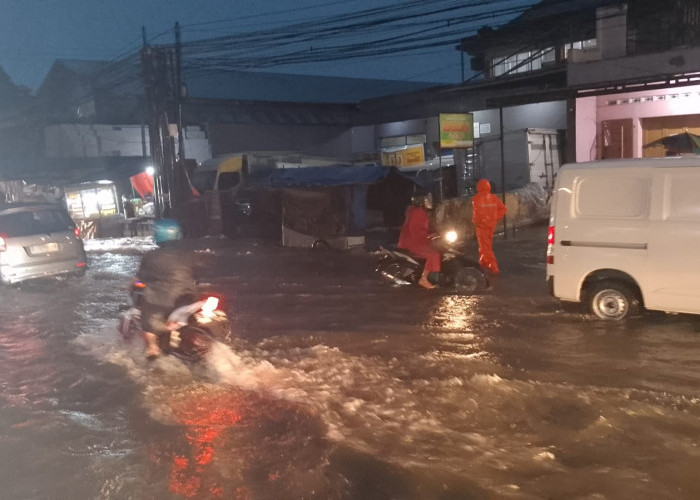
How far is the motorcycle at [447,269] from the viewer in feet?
34.1

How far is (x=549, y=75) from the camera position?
24469mm

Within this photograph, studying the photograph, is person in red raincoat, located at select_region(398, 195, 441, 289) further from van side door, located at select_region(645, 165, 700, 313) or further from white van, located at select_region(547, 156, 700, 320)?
van side door, located at select_region(645, 165, 700, 313)

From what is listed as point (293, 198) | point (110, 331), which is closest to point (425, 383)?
point (110, 331)

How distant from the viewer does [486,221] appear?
11.8 metres

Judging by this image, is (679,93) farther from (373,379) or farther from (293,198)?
(373,379)

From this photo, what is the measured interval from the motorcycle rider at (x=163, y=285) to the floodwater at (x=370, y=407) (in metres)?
0.49

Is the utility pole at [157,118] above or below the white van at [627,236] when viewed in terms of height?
above

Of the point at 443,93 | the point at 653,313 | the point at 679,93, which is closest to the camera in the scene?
the point at 653,313

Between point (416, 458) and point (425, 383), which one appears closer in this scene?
point (416, 458)

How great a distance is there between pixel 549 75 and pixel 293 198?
13101 mm

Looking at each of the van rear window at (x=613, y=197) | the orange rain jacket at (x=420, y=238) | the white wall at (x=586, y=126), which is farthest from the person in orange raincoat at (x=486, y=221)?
the white wall at (x=586, y=126)

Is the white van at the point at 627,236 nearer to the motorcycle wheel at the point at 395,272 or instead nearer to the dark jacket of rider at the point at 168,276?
the motorcycle wheel at the point at 395,272

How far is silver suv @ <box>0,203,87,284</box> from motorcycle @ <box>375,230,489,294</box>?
6.32 metres

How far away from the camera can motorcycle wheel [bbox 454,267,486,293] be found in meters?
10.4
